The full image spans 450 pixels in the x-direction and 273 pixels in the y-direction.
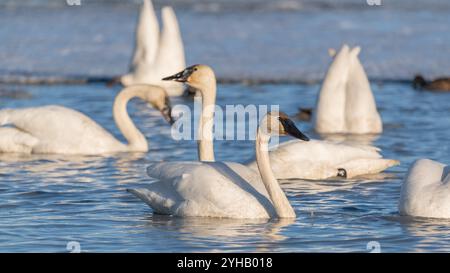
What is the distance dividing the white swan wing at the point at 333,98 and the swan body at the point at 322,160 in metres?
2.45

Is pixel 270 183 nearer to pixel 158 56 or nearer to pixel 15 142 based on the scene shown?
pixel 15 142

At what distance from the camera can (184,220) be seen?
9102mm

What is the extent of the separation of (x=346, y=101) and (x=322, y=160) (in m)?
3.19

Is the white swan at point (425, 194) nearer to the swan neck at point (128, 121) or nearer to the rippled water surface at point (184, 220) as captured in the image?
the rippled water surface at point (184, 220)

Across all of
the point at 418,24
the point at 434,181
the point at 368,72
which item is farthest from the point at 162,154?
the point at 418,24

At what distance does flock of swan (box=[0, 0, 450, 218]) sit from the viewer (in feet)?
29.8

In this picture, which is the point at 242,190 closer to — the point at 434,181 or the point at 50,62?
the point at 434,181

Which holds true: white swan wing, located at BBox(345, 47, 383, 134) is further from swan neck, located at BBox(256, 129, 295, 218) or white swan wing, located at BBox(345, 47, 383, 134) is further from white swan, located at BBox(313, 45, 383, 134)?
swan neck, located at BBox(256, 129, 295, 218)

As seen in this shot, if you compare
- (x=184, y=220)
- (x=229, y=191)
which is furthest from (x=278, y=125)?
(x=184, y=220)

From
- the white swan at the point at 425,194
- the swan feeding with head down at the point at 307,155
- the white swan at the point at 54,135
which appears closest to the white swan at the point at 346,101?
the white swan at the point at 54,135

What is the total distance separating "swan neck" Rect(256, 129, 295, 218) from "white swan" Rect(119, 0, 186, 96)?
9.35 metres

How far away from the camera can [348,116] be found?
561 inches

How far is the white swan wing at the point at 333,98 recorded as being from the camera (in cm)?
1395
